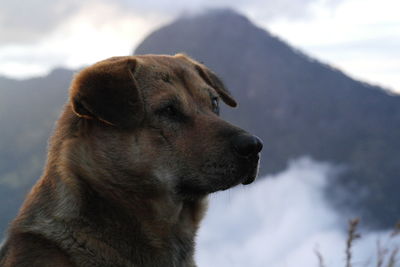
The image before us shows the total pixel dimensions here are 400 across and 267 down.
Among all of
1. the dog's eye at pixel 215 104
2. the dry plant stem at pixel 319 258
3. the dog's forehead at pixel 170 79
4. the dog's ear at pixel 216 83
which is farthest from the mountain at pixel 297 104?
the dog's forehead at pixel 170 79

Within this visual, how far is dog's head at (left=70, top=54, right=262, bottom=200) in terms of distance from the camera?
4094 millimetres

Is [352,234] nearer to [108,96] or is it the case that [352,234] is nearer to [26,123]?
[108,96]

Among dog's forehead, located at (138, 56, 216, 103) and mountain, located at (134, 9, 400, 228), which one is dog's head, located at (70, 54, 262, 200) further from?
mountain, located at (134, 9, 400, 228)

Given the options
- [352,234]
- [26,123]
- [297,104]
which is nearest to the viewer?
[352,234]

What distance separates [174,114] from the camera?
4.34 m

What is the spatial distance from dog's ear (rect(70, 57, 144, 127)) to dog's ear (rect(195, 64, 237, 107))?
124 cm

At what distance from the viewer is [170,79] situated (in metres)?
4.55

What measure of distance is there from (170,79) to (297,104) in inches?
7037

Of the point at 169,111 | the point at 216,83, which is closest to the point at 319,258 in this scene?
the point at 216,83

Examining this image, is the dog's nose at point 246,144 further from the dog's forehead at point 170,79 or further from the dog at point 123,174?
the dog's forehead at point 170,79

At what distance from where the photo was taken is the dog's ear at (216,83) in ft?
17.8

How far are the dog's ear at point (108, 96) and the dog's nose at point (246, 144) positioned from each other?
0.72 m

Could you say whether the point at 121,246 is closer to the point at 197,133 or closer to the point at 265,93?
the point at 197,133

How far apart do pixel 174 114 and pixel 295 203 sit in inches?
7433
